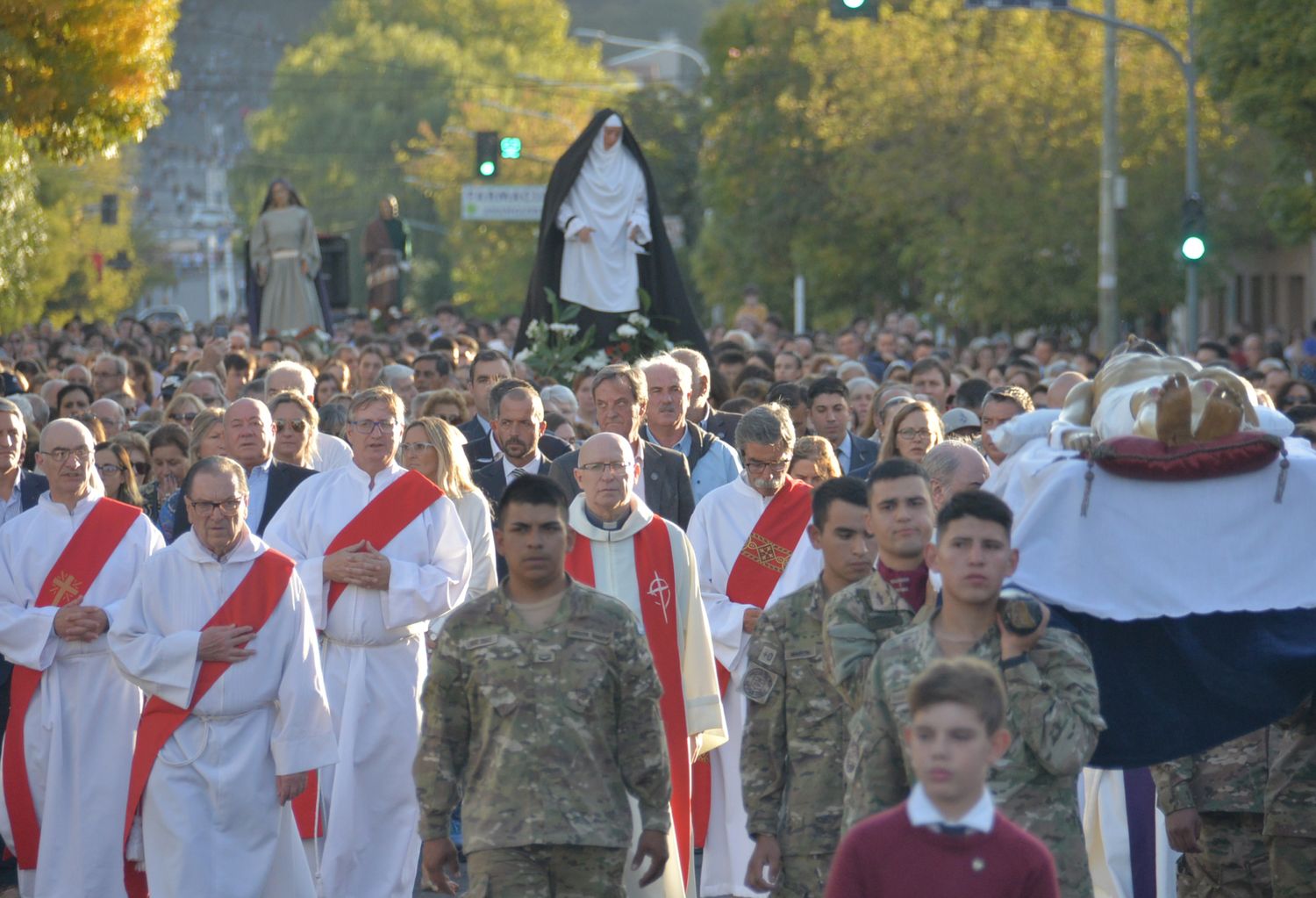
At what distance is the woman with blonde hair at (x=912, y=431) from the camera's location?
9867 mm

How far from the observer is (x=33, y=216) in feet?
108

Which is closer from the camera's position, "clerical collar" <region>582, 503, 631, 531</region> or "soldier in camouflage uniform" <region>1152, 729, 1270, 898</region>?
"soldier in camouflage uniform" <region>1152, 729, 1270, 898</region>

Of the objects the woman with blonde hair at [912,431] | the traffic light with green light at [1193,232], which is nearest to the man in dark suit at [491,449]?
the woman with blonde hair at [912,431]

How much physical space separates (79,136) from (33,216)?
1671 cm

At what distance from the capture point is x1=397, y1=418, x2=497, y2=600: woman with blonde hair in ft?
30.9

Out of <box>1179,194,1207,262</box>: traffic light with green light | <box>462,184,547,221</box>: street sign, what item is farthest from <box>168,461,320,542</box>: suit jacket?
<box>462,184,547,221</box>: street sign

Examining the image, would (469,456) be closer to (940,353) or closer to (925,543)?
(925,543)

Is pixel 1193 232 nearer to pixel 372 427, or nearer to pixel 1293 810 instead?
pixel 372 427

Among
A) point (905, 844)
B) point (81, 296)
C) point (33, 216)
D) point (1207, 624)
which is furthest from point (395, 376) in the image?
point (81, 296)

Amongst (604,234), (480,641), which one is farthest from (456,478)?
(604,234)

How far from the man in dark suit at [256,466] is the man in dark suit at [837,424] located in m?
2.86

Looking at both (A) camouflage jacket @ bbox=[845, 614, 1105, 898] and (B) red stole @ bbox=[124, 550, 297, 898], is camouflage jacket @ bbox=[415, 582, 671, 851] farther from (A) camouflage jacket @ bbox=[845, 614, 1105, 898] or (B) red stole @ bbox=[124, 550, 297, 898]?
(B) red stole @ bbox=[124, 550, 297, 898]

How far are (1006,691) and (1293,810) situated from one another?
2.04 metres

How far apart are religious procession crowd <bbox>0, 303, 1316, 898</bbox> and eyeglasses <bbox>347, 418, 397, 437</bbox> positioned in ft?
0.06
